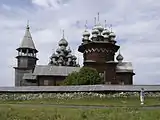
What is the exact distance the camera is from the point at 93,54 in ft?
222

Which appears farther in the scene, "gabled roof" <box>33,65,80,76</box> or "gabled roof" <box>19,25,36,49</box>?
→ "gabled roof" <box>19,25,36,49</box>

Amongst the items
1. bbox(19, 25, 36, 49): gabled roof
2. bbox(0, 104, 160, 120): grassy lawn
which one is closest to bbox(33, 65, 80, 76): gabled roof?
→ bbox(19, 25, 36, 49): gabled roof

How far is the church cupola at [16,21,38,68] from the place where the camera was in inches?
3137

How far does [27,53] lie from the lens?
3196 inches

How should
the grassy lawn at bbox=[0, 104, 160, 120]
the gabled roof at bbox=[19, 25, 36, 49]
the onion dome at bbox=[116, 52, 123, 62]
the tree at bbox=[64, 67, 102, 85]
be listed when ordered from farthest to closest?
the gabled roof at bbox=[19, 25, 36, 49] < the onion dome at bbox=[116, 52, 123, 62] < the tree at bbox=[64, 67, 102, 85] < the grassy lawn at bbox=[0, 104, 160, 120]

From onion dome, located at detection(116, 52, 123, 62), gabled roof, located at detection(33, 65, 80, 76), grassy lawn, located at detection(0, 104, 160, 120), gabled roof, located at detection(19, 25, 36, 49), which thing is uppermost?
gabled roof, located at detection(19, 25, 36, 49)

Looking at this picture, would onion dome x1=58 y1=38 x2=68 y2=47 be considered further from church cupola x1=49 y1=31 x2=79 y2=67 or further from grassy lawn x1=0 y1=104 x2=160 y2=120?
grassy lawn x1=0 y1=104 x2=160 y2=120

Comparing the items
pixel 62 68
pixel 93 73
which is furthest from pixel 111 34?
pixel 93 73

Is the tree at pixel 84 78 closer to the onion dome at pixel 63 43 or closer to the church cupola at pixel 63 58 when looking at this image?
the church cupola at pixel 63 58

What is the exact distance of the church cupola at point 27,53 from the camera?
79688 mm

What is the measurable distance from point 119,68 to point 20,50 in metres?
24.8

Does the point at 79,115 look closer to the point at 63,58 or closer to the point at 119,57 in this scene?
the point at 119,57

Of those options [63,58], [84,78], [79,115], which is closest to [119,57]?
[63,58]

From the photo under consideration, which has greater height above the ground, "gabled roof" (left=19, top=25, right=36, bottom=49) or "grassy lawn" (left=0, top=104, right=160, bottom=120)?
"gabled roof" (left=19, top=25, right=36, bottom=49)
